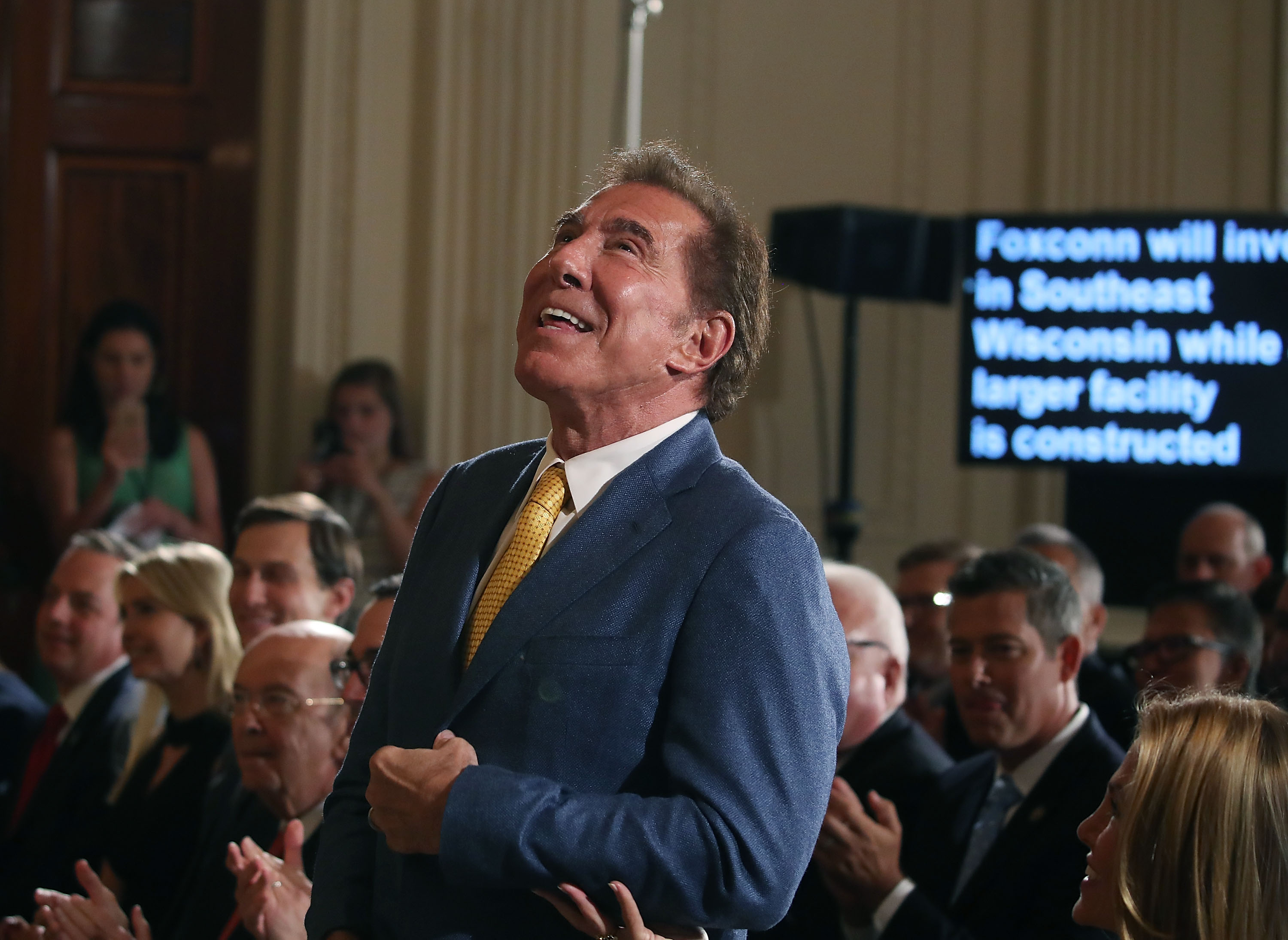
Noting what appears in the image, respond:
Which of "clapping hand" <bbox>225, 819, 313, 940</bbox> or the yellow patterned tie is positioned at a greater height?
the yellow patterned tie

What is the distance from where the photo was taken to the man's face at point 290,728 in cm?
254

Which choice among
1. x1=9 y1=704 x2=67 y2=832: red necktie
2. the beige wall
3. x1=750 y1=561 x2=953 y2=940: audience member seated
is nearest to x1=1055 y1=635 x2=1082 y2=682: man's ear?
x1=750 y1=561 x2=953 y2=940: audience member seated

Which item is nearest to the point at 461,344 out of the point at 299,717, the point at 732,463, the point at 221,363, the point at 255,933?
the point at 221,363

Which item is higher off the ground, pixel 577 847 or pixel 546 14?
pixel 546 14

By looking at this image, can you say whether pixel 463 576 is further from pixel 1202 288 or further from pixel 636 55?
pixel 636 55

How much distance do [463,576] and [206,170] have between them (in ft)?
15.5

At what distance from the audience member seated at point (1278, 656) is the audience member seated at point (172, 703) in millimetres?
1908

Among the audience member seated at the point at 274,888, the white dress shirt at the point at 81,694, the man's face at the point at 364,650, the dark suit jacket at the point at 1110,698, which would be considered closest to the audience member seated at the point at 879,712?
the dark suit jacket at the point at 1110,698

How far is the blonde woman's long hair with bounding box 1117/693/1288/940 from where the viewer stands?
142 centimetres

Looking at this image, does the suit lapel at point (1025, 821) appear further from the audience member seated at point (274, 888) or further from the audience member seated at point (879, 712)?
the audience member seated at point (274, 888)

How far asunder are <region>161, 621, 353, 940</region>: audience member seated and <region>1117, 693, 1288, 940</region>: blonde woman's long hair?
141cm

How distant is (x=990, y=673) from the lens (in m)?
2.66

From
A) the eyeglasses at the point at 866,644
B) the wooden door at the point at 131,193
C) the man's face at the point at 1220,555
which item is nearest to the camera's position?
the eyeglasses at the point at 866,644

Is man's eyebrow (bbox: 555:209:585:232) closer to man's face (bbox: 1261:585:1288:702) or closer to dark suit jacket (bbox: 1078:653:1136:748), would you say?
man's face (bbox: 1261:585:1288:702)
